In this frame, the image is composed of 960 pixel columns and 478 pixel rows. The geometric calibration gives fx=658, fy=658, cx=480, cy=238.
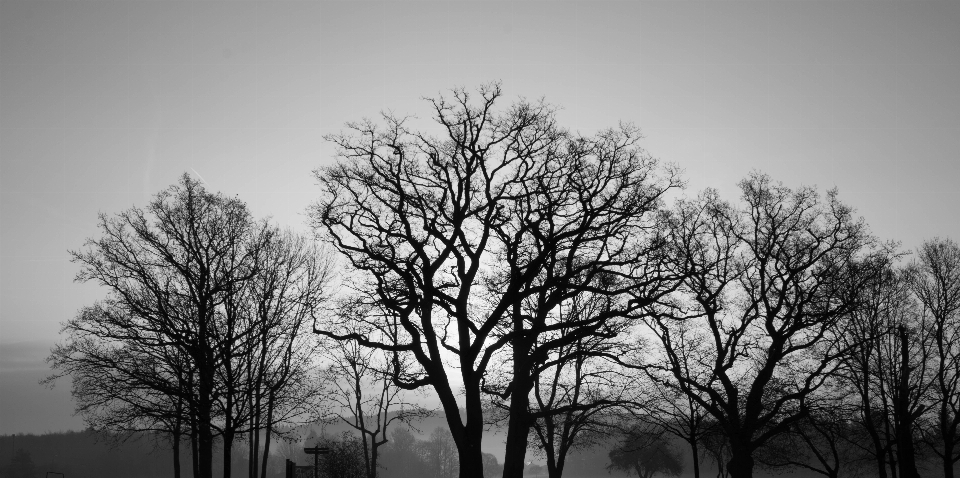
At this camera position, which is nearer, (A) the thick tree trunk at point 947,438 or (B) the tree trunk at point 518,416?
(B) the tree trunk at point 518,416

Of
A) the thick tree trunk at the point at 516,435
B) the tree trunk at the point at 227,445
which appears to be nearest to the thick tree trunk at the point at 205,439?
the tree trunk at the point at 227,445

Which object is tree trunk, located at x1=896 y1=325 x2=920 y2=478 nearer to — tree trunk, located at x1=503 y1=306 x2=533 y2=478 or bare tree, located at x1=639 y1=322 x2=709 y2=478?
bare tree, located at x1=639 y1=322 x2=709 y2=478

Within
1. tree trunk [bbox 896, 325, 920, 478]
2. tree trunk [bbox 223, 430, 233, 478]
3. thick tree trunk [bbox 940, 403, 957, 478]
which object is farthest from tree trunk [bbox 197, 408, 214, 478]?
thick tree trunk [bbox 940, 403, 957, 478]

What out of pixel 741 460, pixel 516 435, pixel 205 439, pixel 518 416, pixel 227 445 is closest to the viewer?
pixel 518 416

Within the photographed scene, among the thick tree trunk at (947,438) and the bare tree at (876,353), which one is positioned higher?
the bare tree at (876,353)

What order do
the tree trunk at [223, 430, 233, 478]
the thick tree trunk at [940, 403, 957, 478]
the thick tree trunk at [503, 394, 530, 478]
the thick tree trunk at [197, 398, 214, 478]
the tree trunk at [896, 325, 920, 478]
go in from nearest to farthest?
the thick tree trunk at [503, 394, 530, 478], the thick tree trunk at [197, 398, 214, 478], the tree trunk at [223, 430, 233, 478], the tree trunk at [896, 325, 920, 478], the thick tree trunk at [940, 403, 957, 478]

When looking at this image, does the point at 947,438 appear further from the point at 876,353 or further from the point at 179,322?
the point at 179,322

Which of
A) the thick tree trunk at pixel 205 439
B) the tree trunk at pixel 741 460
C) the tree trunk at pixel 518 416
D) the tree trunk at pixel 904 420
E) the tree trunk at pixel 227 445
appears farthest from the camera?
the tree trunk at pixel 904 420

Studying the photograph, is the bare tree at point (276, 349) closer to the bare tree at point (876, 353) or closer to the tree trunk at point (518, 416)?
the tree trunk at point (518, 416)

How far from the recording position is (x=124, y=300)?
23.0m

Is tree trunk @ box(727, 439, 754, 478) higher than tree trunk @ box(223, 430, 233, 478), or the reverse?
tree trunk @ box(223, 430, 233, 478)

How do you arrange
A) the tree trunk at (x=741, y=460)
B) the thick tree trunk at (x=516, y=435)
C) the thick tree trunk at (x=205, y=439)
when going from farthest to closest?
the tree trunk at (x=741, y=460) → the thick tree trunk at (x=205, y=439) → the thick tree trunk at (x=516, y=435)

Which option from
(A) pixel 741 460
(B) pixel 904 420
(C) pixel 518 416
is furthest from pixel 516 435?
(B) pixel 904 420

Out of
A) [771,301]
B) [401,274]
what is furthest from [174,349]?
[771,301]
